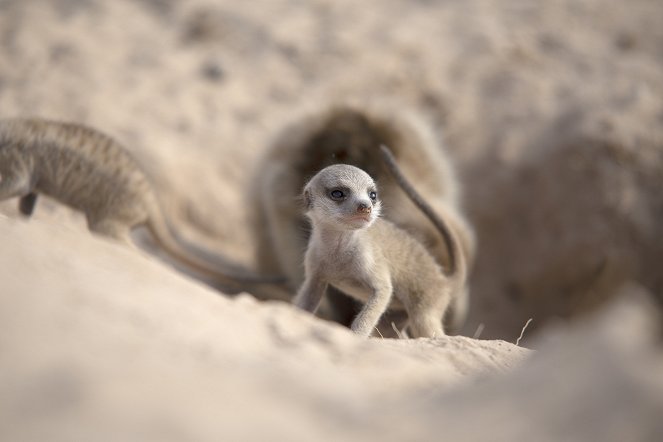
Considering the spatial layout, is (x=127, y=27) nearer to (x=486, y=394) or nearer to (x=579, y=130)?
(x=579, y=130)

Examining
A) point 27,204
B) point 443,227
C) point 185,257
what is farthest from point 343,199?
point 27,204

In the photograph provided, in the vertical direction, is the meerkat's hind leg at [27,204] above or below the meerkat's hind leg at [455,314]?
below

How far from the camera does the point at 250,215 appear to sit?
480 cm

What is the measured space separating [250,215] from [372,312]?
6.75 ft

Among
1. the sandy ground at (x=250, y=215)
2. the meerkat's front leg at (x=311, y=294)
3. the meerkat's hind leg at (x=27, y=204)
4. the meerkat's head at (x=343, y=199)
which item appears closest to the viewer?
the sandy ground at (x=250, y=215)

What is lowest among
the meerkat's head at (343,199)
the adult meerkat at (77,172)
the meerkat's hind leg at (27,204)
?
the meerkat's hind leg at (27,204)

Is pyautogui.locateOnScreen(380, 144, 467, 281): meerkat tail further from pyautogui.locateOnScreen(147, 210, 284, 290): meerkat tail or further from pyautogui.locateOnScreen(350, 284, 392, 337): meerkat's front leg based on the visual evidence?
pyautogui.locateOnScreen(147, 210, 284, 290): meerkat tail

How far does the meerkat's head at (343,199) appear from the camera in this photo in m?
2.78

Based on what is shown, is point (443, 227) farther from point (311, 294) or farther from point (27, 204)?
point (27, 204)

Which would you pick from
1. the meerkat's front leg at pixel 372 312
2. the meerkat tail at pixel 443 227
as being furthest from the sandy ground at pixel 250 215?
the meerkat tail at pixel 443 227

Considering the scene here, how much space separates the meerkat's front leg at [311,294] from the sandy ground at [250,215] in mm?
745

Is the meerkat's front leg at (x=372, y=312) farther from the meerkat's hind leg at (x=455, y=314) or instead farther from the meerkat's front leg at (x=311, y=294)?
the meerkat's hind leg at (x=455, y=314)

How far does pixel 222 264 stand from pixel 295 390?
310 cm

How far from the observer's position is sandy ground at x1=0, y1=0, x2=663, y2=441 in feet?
4.27
